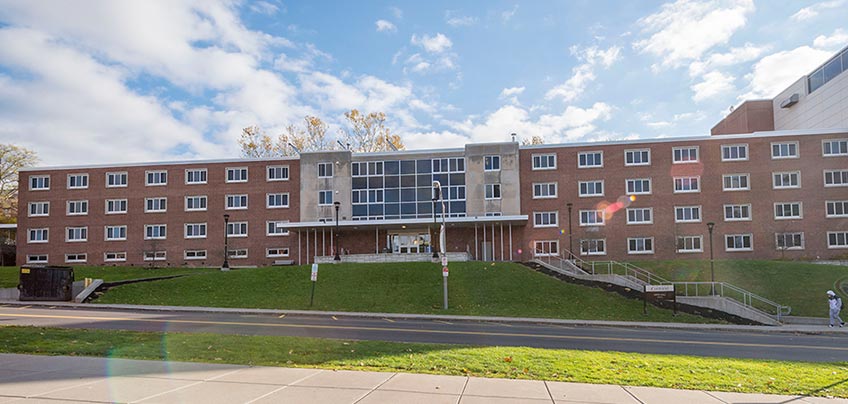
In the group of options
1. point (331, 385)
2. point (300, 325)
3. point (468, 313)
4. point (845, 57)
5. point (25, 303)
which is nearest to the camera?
point (331, 385)

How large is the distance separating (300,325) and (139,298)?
14.4m

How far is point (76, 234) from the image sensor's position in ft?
182

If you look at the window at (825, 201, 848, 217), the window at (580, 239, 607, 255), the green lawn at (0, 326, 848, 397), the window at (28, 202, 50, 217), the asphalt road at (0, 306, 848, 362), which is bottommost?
the asphalt road at (0, 306, 848, 362)

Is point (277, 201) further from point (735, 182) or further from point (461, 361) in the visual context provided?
point (461, 361)

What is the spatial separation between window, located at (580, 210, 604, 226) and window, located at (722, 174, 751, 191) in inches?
404

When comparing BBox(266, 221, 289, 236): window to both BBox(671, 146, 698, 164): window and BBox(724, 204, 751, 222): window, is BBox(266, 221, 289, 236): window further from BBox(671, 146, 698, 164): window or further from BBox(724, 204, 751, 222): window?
BBox(724, 204, 751, 222): window

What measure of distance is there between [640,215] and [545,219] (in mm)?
7894

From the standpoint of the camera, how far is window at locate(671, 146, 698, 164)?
4953cm

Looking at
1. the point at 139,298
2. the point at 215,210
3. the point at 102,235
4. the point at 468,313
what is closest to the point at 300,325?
the point at 468,313

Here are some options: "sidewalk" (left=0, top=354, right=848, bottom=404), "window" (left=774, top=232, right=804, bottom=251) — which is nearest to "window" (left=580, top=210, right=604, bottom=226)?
"window" (left=774, top=232, right=804, bottom=251)

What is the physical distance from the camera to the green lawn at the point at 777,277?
30812 millimetres

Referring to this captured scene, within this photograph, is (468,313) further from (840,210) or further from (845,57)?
(845,57)

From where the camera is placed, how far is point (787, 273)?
A: 35719 millimetres

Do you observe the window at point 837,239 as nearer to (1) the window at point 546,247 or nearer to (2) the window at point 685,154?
(2) the window at point 685,154
